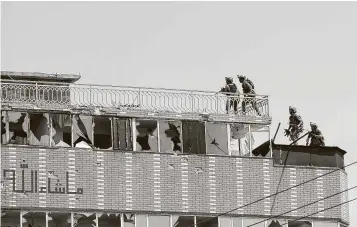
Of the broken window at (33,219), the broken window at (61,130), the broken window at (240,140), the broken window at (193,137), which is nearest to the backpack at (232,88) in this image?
the broken window at (240,140)

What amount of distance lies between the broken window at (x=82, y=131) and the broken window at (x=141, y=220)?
3.03 m

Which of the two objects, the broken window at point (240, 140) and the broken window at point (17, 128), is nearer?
the broken window at point (17, 128)

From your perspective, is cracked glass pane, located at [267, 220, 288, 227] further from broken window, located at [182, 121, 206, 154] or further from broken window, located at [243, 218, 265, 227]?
broken window, located at [182, 121, 206, 154]

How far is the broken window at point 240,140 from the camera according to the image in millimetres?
73625

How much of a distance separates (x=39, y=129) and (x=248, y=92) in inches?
331

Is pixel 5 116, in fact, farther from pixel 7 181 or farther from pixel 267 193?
pixel 267 193

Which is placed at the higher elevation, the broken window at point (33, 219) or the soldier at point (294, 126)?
the soldier at point (294, 126)

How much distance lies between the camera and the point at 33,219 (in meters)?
70.4

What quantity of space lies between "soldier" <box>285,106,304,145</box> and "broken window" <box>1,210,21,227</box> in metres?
11.0

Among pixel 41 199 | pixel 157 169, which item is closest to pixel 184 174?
pixel 157 169

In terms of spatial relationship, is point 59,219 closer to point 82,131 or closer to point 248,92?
point 82,131

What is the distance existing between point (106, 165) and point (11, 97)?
13.5ft

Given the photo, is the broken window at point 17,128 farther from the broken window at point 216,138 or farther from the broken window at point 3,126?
the broken window at point 216,138

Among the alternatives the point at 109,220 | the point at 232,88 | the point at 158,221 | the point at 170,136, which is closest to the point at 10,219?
the point at 109,220
